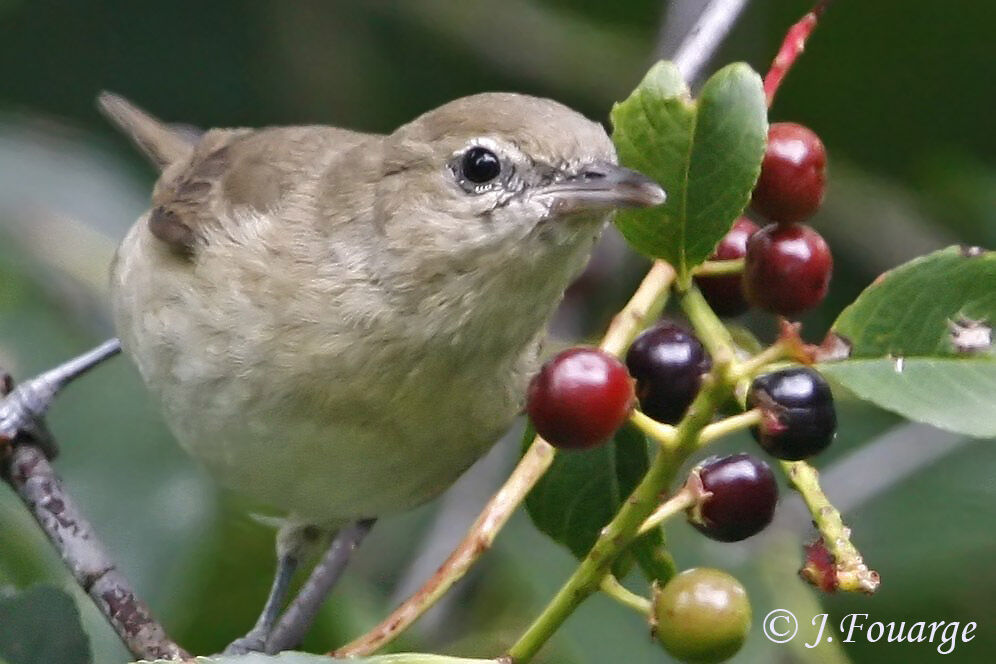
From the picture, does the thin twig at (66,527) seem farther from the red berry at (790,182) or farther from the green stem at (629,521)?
the red berry at (790,182)

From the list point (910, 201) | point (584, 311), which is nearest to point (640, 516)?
point (584, 311)

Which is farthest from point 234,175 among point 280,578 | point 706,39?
point 706,39

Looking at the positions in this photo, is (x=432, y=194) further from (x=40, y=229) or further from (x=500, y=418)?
(x=40, y=229)

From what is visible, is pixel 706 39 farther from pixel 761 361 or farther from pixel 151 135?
pixel 151 135

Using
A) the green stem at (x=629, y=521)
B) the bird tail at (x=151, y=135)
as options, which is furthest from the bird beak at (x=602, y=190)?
the bird tail at (x=151, y=135)
